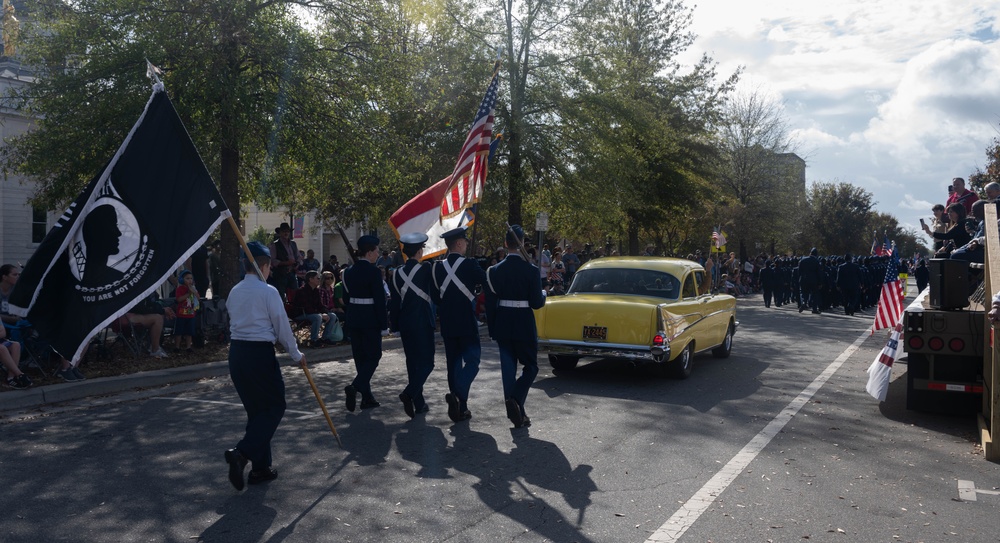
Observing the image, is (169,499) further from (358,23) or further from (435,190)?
(358,23)

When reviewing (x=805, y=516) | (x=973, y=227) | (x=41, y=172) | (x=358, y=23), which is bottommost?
(x=805, y=516)

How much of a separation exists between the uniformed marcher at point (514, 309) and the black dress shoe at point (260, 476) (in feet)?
8.57

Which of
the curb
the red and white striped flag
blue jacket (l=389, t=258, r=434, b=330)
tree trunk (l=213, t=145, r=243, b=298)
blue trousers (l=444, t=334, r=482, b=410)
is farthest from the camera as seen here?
tree trunk (l=213, t=145, r=243, b=298)

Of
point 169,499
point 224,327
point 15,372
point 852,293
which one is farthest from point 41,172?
point 852,293

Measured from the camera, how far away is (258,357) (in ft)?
20.1

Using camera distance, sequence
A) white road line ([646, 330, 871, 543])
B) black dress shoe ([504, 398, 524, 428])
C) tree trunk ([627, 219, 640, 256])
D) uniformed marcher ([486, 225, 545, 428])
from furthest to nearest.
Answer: tree trunk ([627, 219, 640, 256])
uniformed marcher ([486, 225, 545, 428])
black dress shoe ([504, 398, 524, 428])
white road line ([646, 330, 871, 543])

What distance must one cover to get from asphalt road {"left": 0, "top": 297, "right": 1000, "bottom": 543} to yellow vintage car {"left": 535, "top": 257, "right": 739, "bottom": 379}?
1.80 ft

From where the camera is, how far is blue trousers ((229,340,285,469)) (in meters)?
6.09

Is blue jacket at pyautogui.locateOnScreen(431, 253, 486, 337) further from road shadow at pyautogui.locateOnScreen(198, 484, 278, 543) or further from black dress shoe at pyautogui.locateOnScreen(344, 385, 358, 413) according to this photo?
road shadow at pyautogui.locateOnScreen(198, 484, 278, 543)

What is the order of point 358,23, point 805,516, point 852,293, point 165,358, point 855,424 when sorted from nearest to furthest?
point 805,516, point 855,424, point 165,358, point 358,23, point 852,293

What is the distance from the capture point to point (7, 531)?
200 inches

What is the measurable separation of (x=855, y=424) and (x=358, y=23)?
10.7m

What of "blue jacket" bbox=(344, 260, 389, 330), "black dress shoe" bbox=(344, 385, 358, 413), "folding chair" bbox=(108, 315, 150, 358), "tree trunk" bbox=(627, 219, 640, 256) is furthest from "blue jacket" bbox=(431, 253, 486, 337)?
"tree trunk" bbox=(627, 219, 640, 256)

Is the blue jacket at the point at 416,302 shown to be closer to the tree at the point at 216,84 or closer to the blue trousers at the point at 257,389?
the blue trousers at the point at 257,389
